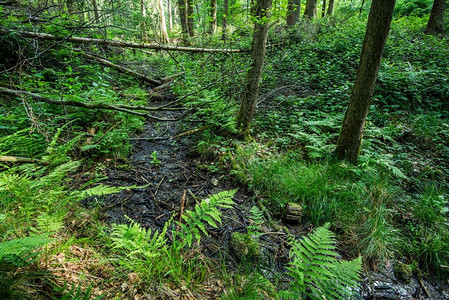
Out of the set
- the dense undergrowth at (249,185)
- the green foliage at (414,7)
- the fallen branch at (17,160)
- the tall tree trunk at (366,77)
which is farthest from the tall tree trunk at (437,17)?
the fallen branch at (17,160)

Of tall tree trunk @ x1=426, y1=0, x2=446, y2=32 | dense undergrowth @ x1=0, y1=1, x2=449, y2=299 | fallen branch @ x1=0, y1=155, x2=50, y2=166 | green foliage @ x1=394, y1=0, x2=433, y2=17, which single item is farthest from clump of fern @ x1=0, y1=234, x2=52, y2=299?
green foliage @ x1=394, y1=0, x2=433, y2=17

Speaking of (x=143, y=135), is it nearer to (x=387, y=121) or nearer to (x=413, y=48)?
(x=387, y=121)

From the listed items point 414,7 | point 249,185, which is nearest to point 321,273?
point 249,185

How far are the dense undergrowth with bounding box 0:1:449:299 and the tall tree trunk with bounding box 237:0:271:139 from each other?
0.87 ft

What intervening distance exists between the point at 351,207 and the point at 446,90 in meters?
5.28

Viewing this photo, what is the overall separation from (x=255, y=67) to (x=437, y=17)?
11.9m

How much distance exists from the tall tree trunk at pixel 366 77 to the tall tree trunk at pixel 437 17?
1074 cm

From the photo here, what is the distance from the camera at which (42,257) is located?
1.65 metres

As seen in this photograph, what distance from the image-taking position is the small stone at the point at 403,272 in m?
2.31

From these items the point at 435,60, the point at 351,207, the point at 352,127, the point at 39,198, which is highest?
the point at 435,60

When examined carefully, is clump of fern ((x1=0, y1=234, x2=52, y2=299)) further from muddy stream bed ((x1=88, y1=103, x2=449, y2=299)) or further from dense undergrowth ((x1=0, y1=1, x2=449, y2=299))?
muddy stream bed ((x1=88, y1=103, x2=449, y2=299))

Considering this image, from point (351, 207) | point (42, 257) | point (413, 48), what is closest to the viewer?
point (42, 257)

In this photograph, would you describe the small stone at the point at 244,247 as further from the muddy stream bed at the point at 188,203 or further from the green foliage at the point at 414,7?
the green foliage at the point at 414,7

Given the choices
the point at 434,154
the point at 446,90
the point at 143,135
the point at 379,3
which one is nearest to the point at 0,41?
the point at 143,135
